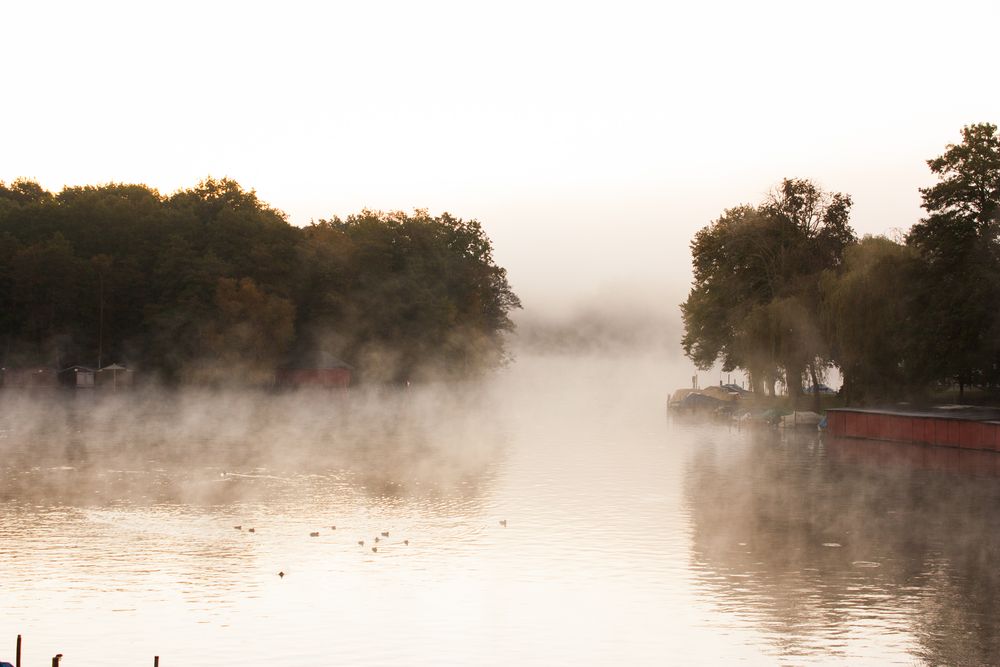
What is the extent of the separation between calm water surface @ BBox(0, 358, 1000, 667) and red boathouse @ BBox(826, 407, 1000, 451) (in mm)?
2892

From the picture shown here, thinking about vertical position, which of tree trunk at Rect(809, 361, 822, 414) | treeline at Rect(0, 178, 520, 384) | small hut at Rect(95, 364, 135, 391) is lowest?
tree trunk at Rect(809, 361, 822, 414)

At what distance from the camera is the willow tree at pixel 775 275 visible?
10069 centimetres

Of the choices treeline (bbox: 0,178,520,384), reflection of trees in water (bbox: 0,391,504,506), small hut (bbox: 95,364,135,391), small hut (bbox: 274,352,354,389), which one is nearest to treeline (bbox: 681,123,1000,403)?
reflection of trees in water (bbox: 0,391,504,506)

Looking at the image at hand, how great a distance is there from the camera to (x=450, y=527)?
139ft

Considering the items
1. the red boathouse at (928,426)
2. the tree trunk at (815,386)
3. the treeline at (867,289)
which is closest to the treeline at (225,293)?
the treeline at (867,289)

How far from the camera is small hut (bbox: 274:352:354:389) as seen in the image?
15462 cm

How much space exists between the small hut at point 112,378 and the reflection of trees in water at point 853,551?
324ft

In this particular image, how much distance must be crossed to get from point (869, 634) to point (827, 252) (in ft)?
277

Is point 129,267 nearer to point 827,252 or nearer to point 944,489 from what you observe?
point 827,252

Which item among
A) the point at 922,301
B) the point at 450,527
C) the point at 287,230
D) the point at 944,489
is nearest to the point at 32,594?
the point at 450,527

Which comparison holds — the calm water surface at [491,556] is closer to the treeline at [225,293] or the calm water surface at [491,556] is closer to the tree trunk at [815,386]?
the tree trunk at [815,386]

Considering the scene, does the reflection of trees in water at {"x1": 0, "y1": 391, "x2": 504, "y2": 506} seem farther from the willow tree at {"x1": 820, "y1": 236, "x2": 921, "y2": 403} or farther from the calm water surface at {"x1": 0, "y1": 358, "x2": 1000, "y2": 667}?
the willow tree at {"x1": 820, "y1": 236, "x2": 921, "y2": 403}

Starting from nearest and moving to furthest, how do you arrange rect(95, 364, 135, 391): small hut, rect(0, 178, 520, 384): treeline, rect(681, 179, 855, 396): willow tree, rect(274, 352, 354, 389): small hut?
rect(681, 179, 855, 396): willow tree, rect(0, 178, 520, 384): treeline, rect(95, 364, 135, 391): small hut, rect(274, 352, 354, 389): small hut

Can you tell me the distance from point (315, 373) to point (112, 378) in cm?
2515
